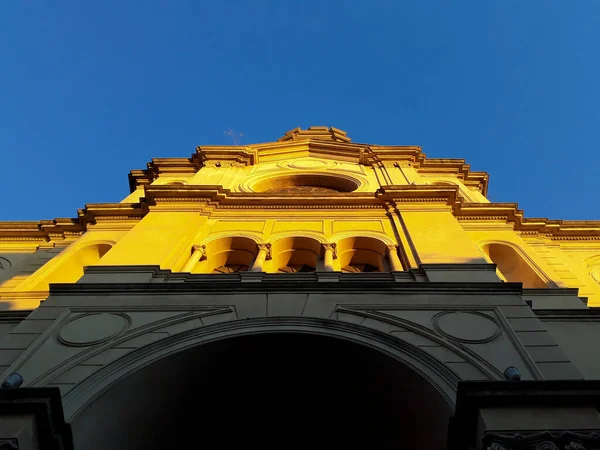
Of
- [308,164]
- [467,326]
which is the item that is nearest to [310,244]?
[467,326]

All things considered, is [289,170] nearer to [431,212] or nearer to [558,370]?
[431,212]

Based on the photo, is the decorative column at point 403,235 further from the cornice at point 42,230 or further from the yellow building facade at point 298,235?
the cornice at point 42,230

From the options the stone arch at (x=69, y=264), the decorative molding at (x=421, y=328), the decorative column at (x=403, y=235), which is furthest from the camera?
the stone arch at (x=69, y=264)

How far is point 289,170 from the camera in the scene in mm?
24219

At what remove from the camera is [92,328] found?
1070 centimetres

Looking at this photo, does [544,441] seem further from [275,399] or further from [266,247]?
[266,247]

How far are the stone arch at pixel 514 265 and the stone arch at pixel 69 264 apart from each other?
11.3 m

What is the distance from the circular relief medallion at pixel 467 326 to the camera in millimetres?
10086

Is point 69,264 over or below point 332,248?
over

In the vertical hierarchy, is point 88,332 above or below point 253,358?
above

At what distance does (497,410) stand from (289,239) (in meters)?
8.93

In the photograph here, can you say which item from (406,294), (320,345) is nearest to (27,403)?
(320,345)

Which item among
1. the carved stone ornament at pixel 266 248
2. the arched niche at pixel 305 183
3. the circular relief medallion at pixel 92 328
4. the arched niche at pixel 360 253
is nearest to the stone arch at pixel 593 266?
the arched niche at pixel 360 253

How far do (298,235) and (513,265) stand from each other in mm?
6223
